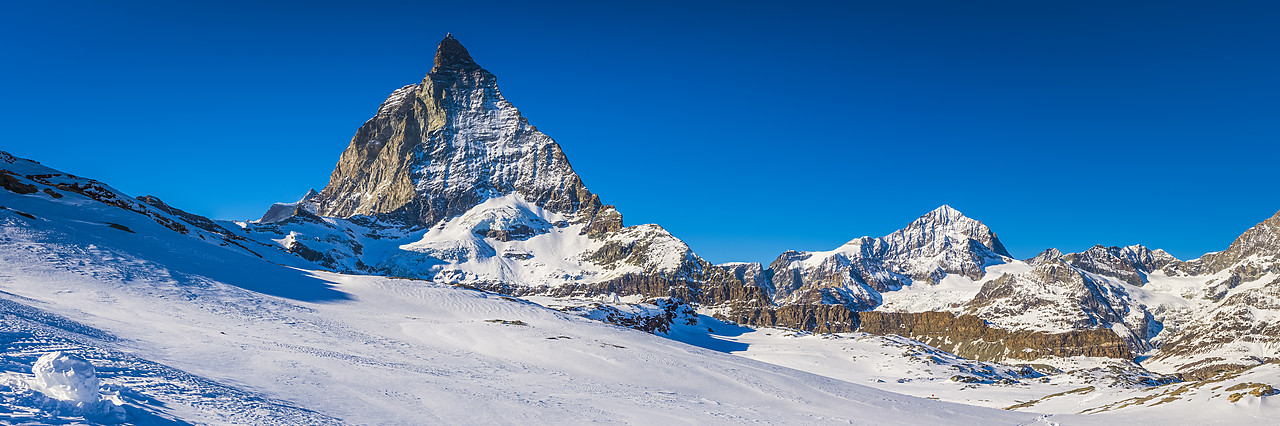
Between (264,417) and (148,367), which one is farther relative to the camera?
(148,367)

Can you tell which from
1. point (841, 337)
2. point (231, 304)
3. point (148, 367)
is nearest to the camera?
point (148, 367)

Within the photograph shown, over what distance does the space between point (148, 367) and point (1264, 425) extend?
43216 millimetres

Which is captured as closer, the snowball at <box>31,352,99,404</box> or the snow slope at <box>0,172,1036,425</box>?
the snowball at <box>31,352,99,404</box>

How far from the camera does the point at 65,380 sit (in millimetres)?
14336

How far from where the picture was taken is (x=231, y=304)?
41.8 m

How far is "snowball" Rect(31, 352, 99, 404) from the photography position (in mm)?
14141

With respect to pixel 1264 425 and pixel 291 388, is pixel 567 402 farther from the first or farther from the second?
pixel 1264 425

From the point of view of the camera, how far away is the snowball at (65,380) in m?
14.1

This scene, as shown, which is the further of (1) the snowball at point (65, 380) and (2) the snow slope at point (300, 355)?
(2) the snow slope at point (300, 355)

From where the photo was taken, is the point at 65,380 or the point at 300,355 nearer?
the point at 65,380

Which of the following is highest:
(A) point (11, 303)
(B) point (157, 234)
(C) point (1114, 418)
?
(B) point (157, 234)

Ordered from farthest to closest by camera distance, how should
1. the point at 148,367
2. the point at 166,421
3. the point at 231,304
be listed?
the point at 231,304 → the point at 148,367 → the point at 166,421

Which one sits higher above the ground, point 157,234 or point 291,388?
point 157,234

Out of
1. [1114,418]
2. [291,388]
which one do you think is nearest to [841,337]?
[1114,418]
